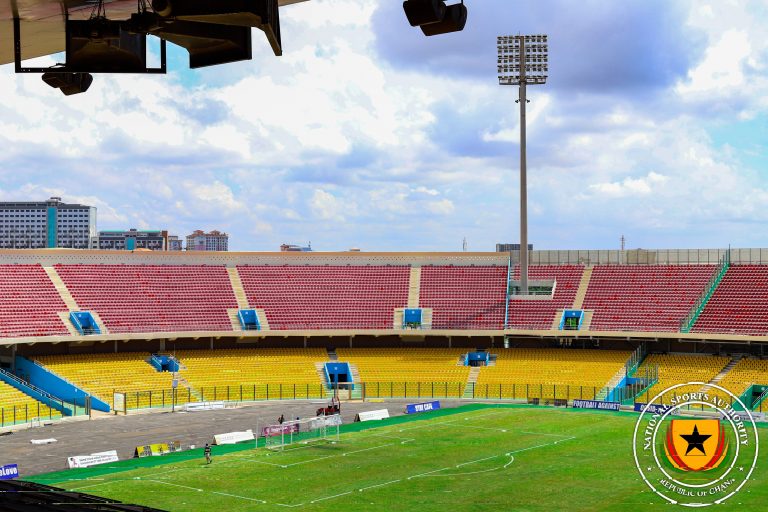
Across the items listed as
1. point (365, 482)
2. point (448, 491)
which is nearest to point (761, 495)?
point (448, 491)

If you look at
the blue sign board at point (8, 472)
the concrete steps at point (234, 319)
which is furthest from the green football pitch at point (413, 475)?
the concrete steps at point (234, 319)

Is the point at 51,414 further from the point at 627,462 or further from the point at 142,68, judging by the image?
the point at 142,68

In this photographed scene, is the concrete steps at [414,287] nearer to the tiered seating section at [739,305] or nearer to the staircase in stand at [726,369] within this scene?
the tiered seating section at [739,305]

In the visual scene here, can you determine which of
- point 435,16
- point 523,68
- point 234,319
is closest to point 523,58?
point 523,68

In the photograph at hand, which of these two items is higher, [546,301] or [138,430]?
[546,301]

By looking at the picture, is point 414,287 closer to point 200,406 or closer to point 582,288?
point 582,288

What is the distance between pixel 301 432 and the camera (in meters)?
47.9

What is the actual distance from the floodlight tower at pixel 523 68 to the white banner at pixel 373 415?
24.5m

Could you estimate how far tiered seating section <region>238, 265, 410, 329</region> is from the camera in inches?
2876

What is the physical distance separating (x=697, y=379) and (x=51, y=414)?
142 feet

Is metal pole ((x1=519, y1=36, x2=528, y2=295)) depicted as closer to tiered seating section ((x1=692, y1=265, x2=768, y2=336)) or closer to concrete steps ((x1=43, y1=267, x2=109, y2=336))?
tiered seating section ((x1=692, y1=265, x2=768, y2=336))

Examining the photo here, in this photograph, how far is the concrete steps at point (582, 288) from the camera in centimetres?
7425

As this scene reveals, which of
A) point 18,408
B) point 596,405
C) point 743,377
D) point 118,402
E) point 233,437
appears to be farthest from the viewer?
point 743,377

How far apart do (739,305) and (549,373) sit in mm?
15511
